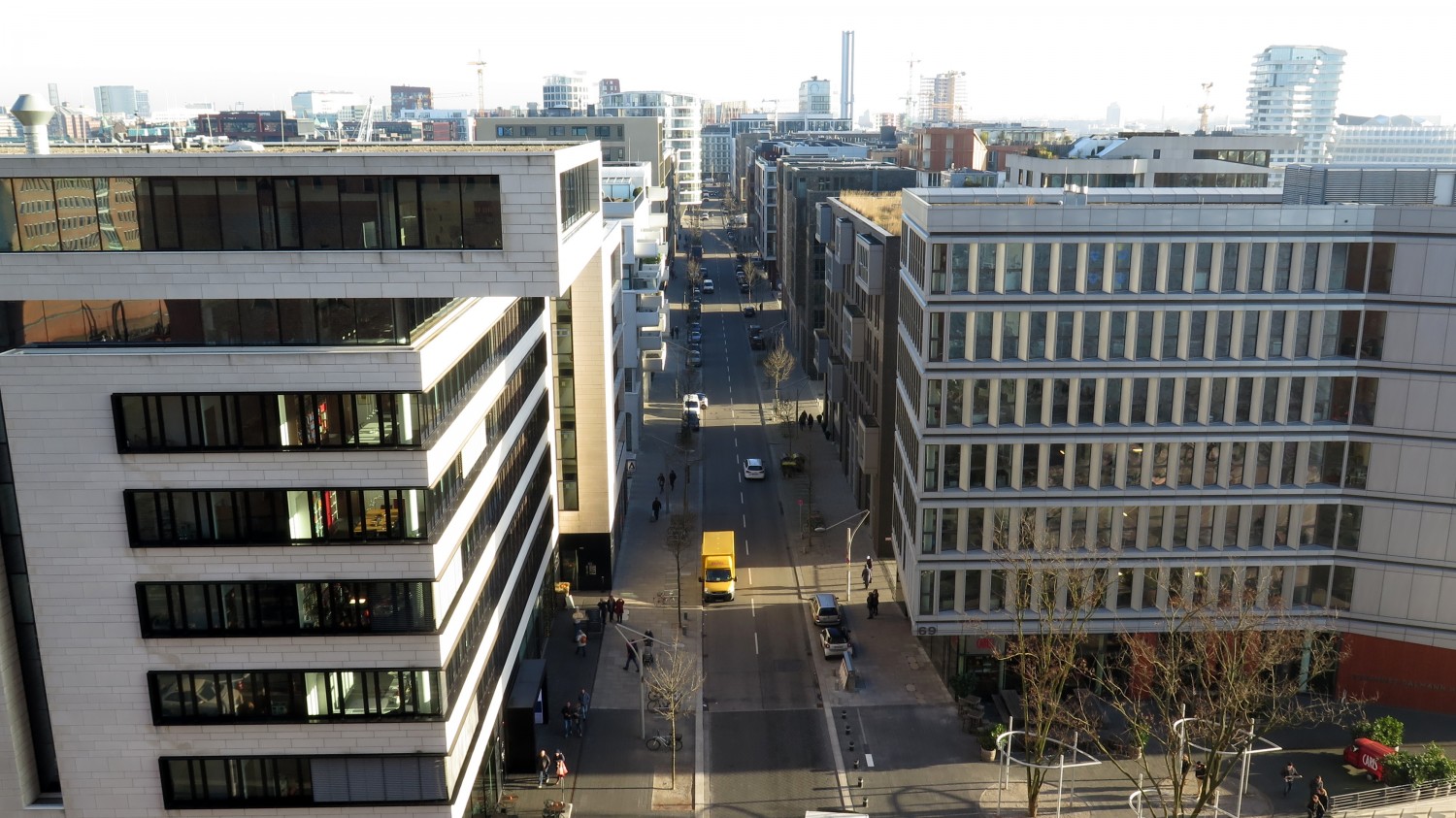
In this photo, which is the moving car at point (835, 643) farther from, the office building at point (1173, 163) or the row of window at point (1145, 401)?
the office building at point (1173, 163)

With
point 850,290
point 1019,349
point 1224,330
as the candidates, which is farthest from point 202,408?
point 850,290

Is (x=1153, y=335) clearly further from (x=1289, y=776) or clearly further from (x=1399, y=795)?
(x=1399, y=795)

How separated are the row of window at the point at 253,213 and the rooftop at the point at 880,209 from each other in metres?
40.0

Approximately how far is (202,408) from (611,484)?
3669 cm

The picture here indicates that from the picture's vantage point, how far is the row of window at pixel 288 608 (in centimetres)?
3675

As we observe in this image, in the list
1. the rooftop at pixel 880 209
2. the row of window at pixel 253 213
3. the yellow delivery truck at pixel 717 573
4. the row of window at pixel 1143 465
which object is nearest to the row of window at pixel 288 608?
the row of window at pixel 253 213

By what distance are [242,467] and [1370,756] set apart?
157 feet

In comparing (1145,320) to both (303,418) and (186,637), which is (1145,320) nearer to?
(303,418)

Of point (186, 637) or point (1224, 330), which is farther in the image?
point (1224, 330)

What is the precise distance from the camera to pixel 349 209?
118 feet

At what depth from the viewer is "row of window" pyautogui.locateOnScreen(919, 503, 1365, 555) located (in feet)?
177

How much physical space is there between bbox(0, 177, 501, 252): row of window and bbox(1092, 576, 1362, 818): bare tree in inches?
1209

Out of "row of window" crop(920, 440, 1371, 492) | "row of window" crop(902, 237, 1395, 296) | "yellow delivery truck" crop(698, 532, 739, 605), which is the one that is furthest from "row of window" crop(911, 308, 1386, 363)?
"yellow delivery truck" crop(698, 532, 739, 605)

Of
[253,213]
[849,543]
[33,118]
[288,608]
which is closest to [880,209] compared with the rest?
[849,543]
